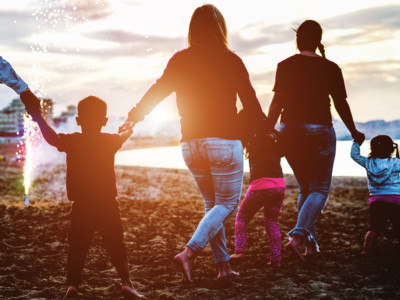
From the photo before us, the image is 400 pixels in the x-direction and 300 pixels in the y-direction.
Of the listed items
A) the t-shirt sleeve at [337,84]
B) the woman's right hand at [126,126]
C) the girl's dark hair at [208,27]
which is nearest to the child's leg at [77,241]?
the woman's right hand at [126,126]

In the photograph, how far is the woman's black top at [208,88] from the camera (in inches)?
140

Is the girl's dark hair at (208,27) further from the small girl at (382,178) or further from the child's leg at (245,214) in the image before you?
the small girl at (382,178)

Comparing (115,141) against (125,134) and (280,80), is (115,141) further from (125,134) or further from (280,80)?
(280,80)

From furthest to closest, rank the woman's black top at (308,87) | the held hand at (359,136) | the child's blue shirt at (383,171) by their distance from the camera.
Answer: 1. the child's blue shirt at (383,171)
2. the held hand at (359,136)
3. the woman's black top at (308,87)

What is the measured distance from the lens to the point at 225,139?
3.54 metres

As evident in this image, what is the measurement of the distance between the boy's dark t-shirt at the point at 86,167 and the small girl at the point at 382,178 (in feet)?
9.18

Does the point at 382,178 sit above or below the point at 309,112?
below

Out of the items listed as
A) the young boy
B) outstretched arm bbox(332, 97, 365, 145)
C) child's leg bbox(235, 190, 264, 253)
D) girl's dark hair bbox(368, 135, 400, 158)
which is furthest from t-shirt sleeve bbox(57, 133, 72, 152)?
girl's dark hair bbox(368, 135, 400, 158)

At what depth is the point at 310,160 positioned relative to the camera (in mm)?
4531

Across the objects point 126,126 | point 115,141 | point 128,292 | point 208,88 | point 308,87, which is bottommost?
point 128,292

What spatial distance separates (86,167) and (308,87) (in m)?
2.27

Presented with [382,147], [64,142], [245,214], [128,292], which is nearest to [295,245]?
[245,214]

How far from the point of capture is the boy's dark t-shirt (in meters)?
3.43

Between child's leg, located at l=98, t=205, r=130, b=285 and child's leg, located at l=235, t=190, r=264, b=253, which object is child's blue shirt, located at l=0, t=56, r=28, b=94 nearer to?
child's leg, located at l=98, t=205, r=130, b=285
